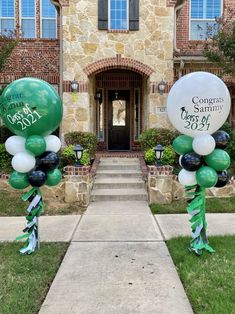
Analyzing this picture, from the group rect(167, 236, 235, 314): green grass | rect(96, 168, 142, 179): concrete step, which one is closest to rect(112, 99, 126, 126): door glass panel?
rect(96, 168, 142, 179): concrete step

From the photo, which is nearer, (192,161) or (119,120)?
→ (192,161)

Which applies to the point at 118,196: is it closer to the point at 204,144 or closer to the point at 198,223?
the point at 198,223

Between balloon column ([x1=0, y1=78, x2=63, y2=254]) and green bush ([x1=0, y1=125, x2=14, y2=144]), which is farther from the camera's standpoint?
green bush ([x1=0, y1=125, x2=14, y2=144])

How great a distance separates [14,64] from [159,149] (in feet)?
A: 22.5

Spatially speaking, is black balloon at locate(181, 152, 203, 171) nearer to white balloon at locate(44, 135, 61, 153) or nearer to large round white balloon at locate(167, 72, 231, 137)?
large round white balloon at locate(167, 72, 231, 137)

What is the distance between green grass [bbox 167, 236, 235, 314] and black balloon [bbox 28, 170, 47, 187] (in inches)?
76.1

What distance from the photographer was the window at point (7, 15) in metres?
12.5

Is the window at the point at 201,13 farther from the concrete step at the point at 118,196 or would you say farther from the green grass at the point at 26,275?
the green grass at the point at 26,275

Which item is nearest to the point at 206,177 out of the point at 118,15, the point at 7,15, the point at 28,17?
the point at 118,15

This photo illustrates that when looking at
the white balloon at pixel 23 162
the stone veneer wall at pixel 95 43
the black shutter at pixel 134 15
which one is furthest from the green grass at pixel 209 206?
the black shutter at pixel 134 15

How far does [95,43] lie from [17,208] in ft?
18.4

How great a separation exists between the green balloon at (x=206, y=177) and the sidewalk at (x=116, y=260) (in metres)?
1.05

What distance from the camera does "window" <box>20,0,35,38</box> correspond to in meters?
12.5

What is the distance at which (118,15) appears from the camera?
34.5ft
